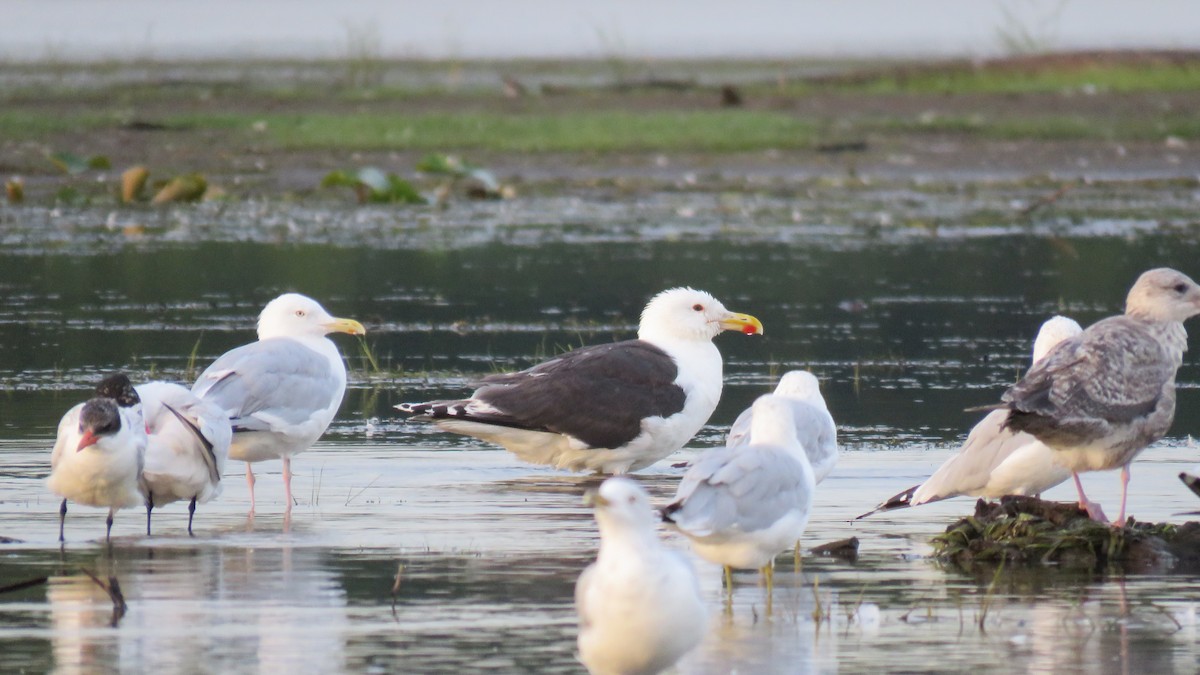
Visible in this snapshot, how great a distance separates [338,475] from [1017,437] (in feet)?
10.6

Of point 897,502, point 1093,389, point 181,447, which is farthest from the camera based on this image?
point 897,502

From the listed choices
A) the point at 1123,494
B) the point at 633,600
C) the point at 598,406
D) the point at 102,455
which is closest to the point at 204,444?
the point at 102,455

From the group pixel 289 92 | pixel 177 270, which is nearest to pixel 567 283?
pixel 177 270

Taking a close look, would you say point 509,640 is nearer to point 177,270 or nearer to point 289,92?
point 177,270

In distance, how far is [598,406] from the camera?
34.2ft

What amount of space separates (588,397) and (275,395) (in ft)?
5.21

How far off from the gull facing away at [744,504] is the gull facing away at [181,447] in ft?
7.58

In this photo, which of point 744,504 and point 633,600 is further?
point 744,504

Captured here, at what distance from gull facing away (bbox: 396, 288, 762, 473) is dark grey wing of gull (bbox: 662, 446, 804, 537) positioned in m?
2.76

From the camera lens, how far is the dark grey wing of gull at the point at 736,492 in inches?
285

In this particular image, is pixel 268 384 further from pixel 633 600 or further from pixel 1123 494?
pixel 633 600

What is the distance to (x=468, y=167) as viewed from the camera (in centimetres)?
2600

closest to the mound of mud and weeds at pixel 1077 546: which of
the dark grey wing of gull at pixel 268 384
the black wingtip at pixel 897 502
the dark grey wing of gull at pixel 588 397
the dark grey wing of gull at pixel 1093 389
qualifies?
the dark grey wing of gull at pixel 1093 389

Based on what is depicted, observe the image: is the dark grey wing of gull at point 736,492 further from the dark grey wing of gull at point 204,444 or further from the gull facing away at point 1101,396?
the dark grey wing of gull at point 204,444
